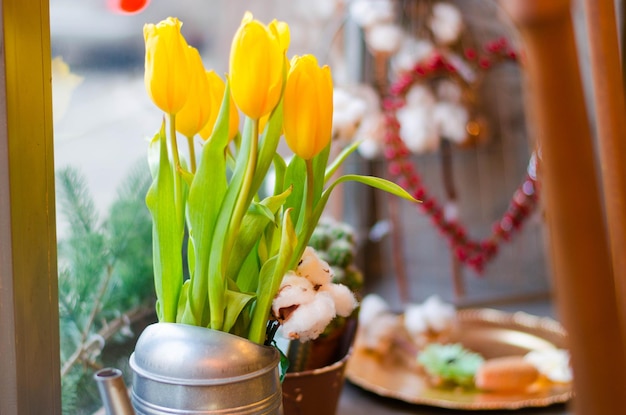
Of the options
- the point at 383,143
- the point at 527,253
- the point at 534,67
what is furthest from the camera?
the point at 527,253

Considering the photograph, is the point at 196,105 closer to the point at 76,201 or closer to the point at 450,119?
the point at 76,201

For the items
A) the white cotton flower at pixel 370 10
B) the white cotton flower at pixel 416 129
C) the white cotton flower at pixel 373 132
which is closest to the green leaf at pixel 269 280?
the white cotton flower at pixel 373 132

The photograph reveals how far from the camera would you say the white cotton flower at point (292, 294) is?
35cm

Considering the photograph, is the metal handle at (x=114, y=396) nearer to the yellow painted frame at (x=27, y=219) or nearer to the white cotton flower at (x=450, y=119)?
the yellow painted frame at (x=27, y=219)

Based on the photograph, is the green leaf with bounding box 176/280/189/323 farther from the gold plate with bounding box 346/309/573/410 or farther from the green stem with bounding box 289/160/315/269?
the gold plate with bounding box 346/309/573/410

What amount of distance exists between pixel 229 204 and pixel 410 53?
4.18ft

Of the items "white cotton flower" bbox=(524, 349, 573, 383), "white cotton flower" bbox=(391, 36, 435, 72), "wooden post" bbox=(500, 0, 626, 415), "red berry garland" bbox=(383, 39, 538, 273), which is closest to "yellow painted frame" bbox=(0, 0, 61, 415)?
"wooden post" bbox=(500, 0, 626, 415)

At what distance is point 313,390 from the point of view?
1.67 ft

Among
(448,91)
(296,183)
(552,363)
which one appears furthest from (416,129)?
(296,183)

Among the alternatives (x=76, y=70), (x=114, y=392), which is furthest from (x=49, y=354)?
(x=76, y=70)

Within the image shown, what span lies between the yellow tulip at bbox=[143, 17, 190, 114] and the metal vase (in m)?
0.13

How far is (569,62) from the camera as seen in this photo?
19 cm

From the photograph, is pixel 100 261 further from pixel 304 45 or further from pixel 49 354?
pixel 304 45

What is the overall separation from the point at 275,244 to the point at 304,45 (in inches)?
38.0
